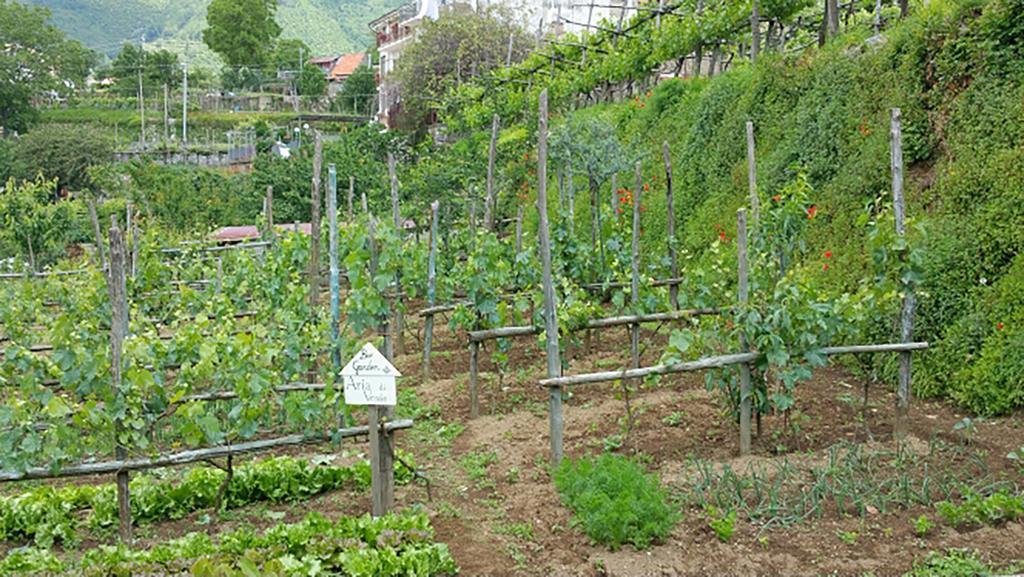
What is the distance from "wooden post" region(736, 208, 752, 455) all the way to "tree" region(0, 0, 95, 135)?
58.0 metres

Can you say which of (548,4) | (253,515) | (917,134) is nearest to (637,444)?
(253,515)

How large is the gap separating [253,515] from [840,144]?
815 cm

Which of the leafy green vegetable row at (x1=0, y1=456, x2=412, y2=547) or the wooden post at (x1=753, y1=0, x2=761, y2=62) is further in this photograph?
the wooden post at (x1=753, y1=0, x2=761, y2=62)

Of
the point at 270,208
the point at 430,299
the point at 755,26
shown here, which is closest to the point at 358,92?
the point at 755,26

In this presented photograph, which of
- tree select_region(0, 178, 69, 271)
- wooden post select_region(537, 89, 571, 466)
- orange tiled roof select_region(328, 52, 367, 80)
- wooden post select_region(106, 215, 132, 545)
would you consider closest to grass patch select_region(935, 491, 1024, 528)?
wooden post select_region(537, 89, 571, 466)

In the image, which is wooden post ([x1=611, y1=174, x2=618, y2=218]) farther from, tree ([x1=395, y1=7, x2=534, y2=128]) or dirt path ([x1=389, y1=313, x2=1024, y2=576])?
tree ([x1=395, y1=7, x2=534, y2=128])

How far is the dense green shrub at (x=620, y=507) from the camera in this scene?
5.32m

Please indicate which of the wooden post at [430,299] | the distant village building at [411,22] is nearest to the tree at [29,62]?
the distant village building at [411,22]

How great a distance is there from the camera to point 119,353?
579 cm

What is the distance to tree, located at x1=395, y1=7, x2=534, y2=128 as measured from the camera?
1393 inches

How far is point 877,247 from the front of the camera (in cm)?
701

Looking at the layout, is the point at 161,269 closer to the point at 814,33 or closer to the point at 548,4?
the point at 814,33

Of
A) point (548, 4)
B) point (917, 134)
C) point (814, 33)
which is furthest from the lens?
point (548, 4)

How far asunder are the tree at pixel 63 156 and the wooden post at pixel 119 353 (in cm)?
3891
